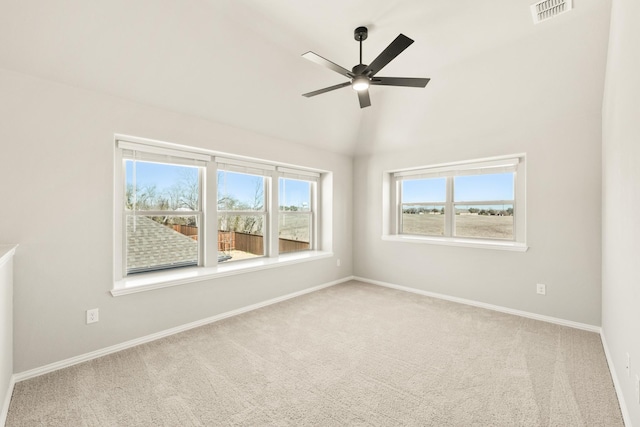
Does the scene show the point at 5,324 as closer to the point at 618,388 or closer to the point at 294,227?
the point at 294,227

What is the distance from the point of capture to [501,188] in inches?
157

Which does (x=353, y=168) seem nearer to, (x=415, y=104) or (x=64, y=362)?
(x=415, y=104)

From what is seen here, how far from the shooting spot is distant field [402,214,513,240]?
400 centimetres

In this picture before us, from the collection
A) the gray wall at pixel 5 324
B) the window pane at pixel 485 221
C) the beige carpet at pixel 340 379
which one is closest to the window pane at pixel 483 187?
the window pane at pixel 485 221

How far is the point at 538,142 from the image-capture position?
11.3ft

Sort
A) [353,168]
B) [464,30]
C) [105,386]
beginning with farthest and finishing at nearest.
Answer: [353,168] → [464,30] → [105,386]

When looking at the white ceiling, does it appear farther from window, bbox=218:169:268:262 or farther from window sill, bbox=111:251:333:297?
window sill, bbox=111:251:333:297

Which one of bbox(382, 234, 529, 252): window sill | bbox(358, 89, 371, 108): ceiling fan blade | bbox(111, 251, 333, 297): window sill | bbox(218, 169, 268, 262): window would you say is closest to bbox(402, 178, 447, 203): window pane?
bbox(382, 234, 529, 252): window sill

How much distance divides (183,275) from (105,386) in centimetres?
124

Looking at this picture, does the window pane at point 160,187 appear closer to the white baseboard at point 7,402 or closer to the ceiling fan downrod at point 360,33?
the white baseboard at point 7,402

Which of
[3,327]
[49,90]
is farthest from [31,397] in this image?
[49,90]

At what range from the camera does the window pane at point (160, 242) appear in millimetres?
3076

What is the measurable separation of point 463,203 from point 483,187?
1.16ft

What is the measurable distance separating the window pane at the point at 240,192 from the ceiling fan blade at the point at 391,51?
7.52 feet
